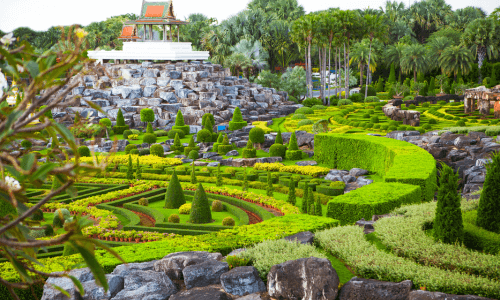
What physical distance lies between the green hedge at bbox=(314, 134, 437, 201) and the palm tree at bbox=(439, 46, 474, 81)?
40.0 metres

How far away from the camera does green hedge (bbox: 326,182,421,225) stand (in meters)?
13.4

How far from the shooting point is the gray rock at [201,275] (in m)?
9.21

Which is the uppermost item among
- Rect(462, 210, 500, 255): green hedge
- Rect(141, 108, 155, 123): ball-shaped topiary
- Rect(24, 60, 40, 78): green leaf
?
Rect(24, 60, 40, 78): green leaf

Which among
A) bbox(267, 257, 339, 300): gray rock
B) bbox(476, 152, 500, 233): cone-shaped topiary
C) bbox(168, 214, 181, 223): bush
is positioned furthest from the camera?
bbox(168, 214, 181, 223): bush

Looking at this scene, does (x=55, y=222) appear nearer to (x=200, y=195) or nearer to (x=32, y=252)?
(x=200, y=195)

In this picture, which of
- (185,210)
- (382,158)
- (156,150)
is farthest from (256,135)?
(185,210)

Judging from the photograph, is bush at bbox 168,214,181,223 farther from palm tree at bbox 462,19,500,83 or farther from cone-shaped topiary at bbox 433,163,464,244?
palm tree at bbox 462,19,500,83

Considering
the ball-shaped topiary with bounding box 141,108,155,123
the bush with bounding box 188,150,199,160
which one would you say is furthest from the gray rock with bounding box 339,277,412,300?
the ball-shaped topiary with bounding box 141,108,155,123

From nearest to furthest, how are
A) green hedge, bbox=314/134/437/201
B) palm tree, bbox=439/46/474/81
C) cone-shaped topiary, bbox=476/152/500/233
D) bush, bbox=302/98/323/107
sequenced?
cone-shaped topiary, bbox=476/152/500/233 → green hedge, bbox=314/134/437/201 → bush, bbox=302/98/323/107 → palm tree, bbox=439/46/474/81

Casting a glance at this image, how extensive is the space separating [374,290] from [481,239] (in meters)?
3.25

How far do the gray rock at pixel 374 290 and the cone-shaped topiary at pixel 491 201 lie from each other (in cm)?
340

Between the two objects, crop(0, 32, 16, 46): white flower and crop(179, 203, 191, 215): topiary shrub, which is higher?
crop(0, 32, 16, 46): white flower

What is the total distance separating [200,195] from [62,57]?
13.7 meters

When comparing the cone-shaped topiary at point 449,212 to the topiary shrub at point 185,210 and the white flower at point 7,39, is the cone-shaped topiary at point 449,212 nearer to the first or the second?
the white flower at point 7,39
